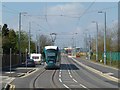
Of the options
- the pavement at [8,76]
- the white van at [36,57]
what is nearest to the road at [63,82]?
the pavement at [8,76]

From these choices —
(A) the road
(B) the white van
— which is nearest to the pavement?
(A) the road

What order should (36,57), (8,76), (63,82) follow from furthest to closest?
(36,57) < (8,76) < (63,82)

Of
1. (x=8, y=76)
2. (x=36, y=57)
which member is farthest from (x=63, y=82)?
(x=36, y=57)

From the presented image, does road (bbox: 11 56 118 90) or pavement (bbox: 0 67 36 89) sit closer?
road (bbox: 11 56 118 90)

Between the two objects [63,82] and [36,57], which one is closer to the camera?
[63,82]

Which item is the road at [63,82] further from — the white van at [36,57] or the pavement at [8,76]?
the white van at [36,57]

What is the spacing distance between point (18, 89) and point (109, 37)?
8747cm

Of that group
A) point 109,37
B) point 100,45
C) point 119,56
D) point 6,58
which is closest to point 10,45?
point 6,58

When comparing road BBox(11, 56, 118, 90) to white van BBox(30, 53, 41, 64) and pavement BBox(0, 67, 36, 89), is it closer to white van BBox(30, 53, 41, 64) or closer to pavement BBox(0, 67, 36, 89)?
pavement BBox(0, 67, 36, 89)

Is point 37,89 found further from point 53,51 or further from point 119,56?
point 119,56

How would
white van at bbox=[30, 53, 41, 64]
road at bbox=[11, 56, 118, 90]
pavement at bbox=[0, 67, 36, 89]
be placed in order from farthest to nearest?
white van at bbox=[30, 53, 41, 64]
pavement at bbox=[0, 67, 36, 89]
road at bbox=[11, 56, 118, 90]

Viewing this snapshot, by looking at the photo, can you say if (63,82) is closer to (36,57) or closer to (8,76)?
(8,76)

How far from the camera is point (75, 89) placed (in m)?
24.4

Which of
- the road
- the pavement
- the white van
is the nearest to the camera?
the road
